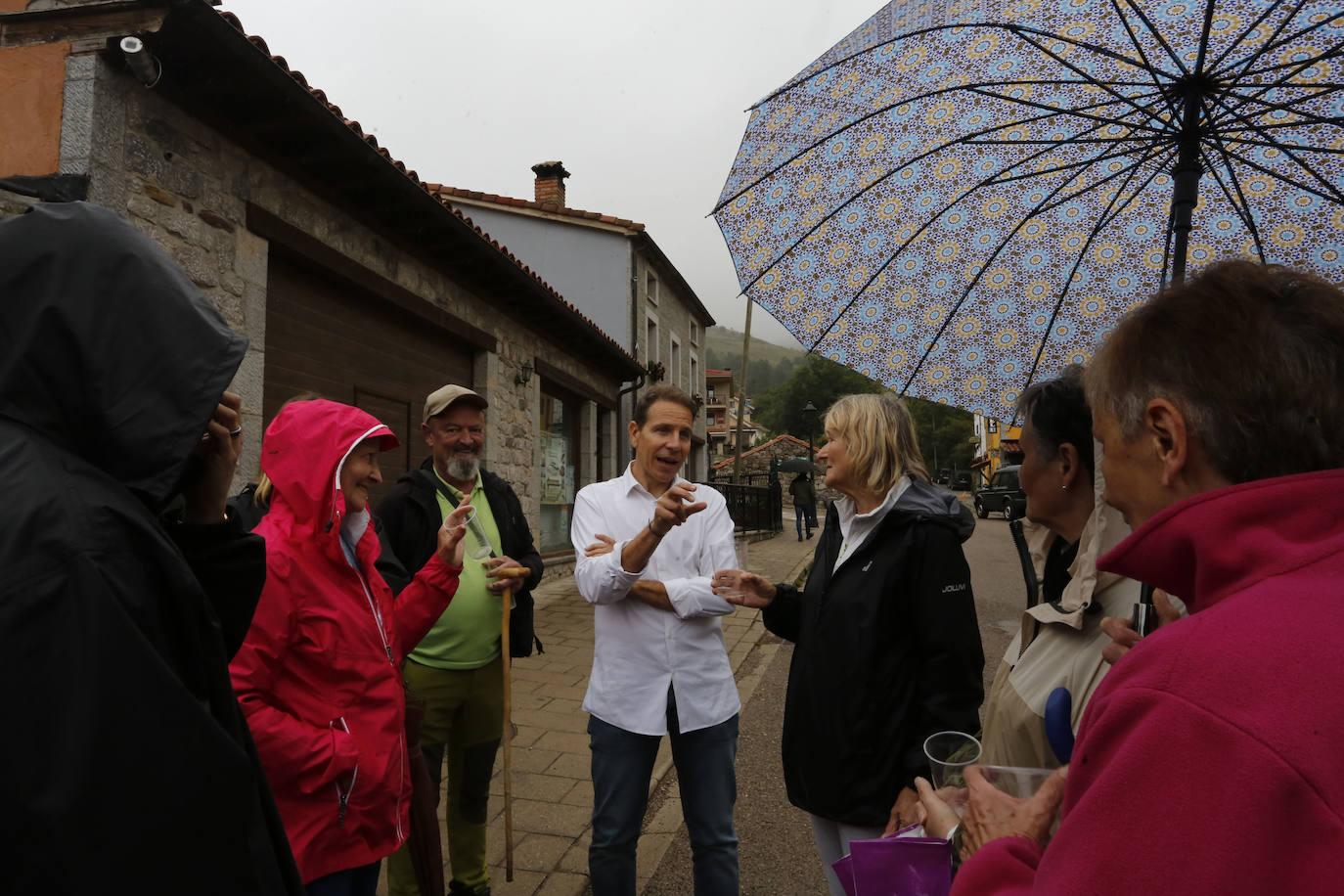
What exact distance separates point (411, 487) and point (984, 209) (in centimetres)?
253

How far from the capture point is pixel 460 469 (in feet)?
11.3

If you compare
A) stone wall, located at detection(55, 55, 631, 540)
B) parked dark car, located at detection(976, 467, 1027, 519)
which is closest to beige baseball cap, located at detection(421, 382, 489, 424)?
stone wall, located at detection(55, 55, 631, 540)

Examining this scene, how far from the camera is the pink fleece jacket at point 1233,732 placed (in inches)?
24.8

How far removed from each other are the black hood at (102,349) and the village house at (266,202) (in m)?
2.69

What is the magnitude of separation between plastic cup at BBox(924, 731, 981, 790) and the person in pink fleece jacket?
21cm

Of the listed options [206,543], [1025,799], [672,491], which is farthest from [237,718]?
[672,491]

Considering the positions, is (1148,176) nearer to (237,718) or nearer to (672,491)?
(672,491)

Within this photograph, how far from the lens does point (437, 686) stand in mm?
3051

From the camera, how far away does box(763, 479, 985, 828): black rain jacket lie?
6.60 feet

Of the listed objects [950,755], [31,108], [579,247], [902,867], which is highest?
[579,247]

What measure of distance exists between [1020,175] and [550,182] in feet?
56.9

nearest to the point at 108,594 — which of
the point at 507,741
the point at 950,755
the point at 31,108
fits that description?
the point at 950,755

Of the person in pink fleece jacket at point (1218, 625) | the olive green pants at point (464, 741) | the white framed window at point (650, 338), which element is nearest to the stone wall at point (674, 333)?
the white framed window at point (650, 338)

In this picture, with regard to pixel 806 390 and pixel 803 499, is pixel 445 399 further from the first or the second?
pixel 806 390
